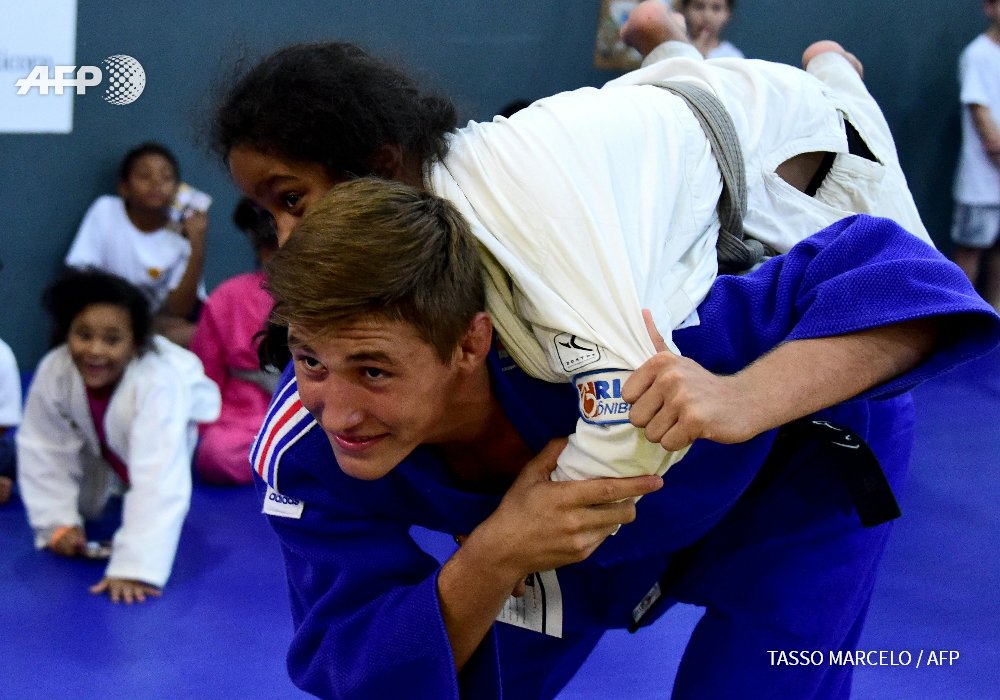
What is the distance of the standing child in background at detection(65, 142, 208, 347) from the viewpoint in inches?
180

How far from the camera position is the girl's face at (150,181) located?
15.0 ft

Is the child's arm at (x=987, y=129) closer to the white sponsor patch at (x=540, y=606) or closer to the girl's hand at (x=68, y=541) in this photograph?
the girl's hand at (x=68, y=541)

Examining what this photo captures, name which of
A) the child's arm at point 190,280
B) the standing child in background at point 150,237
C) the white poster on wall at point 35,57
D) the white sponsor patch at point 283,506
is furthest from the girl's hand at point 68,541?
the white sponsor patch at point 283,506

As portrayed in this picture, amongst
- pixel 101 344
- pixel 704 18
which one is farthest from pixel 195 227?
pixel 704 18

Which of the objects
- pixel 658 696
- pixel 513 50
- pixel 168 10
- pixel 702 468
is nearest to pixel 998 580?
pixel 658 696

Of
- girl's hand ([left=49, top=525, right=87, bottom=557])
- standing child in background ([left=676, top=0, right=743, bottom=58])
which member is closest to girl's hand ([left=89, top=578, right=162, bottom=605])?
girl's hand ([left=49, top=525, right=87, bottom=557])

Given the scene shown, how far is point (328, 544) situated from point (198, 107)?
70 centimetres

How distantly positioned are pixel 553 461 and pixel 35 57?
3424 mm

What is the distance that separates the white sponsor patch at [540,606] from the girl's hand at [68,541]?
1824 mm

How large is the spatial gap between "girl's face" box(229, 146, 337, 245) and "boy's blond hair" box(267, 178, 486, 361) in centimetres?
11

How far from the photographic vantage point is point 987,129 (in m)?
5.79

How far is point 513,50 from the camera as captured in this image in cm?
547

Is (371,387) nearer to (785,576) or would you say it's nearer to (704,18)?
(785,576)

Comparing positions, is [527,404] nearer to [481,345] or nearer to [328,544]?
[481,345]
